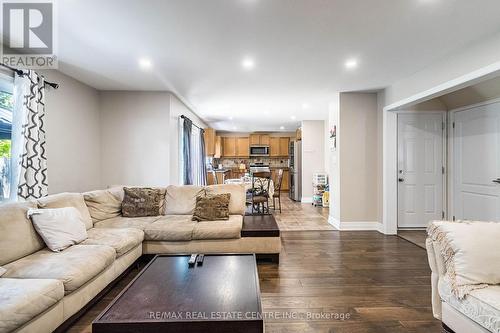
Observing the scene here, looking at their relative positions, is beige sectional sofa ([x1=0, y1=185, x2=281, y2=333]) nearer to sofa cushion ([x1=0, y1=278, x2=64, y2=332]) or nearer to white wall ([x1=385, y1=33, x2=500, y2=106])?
sofa cushion ([x1=0, y1=278, x2=64, y2=332])

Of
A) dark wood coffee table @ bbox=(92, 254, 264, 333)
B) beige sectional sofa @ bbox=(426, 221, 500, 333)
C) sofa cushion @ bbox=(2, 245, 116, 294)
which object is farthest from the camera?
sofa cushion @ bbox=(2, 245, 116, 294)

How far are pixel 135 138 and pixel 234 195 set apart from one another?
228 cm

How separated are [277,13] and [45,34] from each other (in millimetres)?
2321

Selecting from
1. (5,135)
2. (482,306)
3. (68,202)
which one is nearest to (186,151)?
(68,202)

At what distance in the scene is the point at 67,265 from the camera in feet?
6.36

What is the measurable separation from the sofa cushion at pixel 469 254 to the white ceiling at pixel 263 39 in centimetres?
175

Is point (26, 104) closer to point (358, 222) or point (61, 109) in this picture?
point (61, 109)

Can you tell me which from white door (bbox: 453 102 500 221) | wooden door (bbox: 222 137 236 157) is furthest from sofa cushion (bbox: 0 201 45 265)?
wooden door (bbox: 222 137 236 157)

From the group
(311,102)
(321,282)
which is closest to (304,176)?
(311,102)

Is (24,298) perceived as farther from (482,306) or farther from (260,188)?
(260,188)

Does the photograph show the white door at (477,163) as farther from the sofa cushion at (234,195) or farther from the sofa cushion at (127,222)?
the sofa cushion at (127,222)

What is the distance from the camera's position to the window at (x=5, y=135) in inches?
113

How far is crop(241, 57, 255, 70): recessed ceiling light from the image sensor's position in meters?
3.14

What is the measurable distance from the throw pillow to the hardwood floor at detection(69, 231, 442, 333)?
2.07 feet
